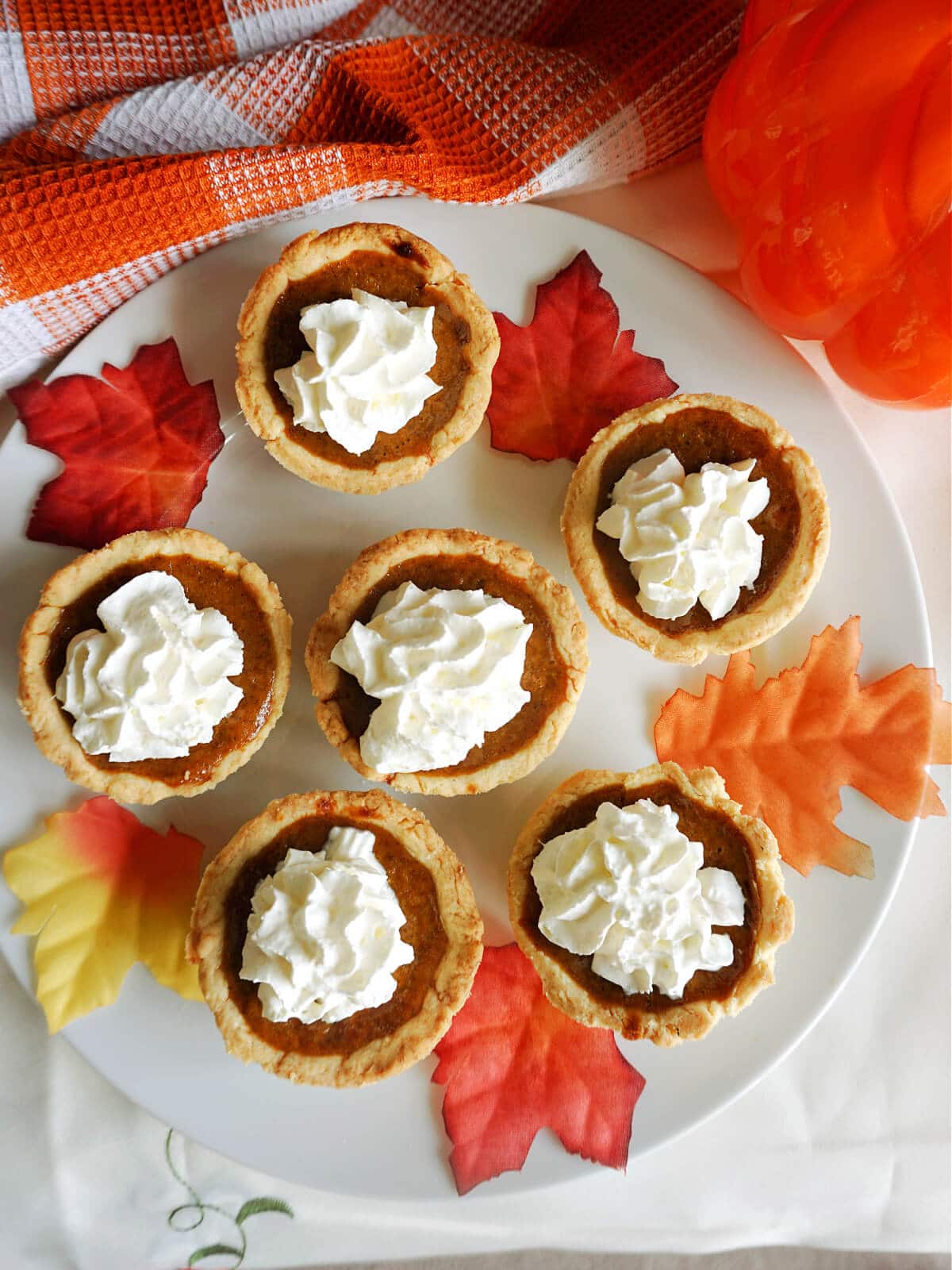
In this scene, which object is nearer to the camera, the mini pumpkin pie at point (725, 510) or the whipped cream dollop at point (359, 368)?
the whipped cream dollop at point (359, 368)

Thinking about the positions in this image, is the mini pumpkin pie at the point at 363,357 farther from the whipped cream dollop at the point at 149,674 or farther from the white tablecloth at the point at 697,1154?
the white tablecloth at the point at 697,1154

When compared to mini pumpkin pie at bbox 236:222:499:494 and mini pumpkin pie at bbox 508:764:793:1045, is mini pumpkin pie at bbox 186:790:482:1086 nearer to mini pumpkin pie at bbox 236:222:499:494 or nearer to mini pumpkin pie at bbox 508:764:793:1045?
mini pumpkin pie at bbox 508:764:793:1045

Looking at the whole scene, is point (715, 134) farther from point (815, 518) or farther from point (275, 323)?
point (275, 323)

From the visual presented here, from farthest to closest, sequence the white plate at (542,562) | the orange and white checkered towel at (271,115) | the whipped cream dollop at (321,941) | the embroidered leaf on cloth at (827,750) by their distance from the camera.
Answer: the embroidered leaf on cloth at (827,750)
the white plate at (542,562)
the orange and white checkered towel at (271,115)
the whipped cream dollop at (321,941)

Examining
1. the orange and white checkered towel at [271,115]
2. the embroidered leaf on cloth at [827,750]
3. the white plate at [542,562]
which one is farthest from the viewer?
the embroidered leaf on cloth at [827,750]

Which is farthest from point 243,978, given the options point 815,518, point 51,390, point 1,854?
point 815,518

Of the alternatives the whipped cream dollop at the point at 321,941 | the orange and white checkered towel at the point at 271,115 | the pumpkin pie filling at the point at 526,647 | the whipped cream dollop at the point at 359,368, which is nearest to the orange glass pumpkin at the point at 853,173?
the orange and white checkered towel at the point at 271,115

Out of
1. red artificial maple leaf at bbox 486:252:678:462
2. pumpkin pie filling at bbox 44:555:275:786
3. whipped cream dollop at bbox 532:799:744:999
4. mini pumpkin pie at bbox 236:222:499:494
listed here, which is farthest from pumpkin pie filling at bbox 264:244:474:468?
whipped cream dollop at bbox 532:799:744:999

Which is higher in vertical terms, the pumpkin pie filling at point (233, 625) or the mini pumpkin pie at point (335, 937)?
the pumpkin pie filling at point (233, 625)
